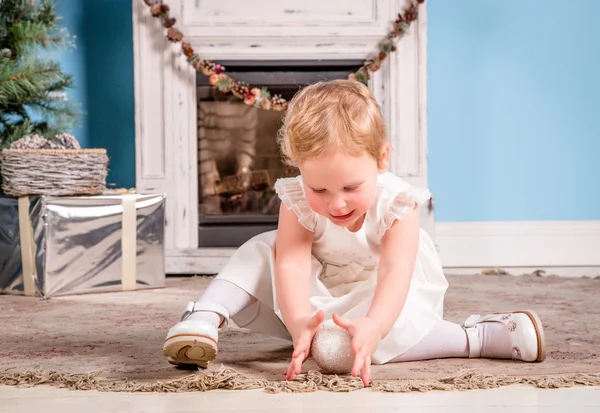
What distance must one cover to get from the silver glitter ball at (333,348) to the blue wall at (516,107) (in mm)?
1842

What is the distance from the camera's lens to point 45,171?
88.4 inches

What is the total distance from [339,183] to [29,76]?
1.60 m

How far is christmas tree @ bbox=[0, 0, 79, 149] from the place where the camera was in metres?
2.45

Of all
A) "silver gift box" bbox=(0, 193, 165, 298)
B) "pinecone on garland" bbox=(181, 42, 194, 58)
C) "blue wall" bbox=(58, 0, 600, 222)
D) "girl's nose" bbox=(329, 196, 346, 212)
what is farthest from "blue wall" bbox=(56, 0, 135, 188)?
"girl's nose" bbox=(329, 196, 346, 212)

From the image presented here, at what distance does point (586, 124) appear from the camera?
2.95m

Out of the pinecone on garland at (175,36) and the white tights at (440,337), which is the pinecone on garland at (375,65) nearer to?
the pinecone on garland at (175,36)

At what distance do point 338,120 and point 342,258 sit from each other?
0.29 meters

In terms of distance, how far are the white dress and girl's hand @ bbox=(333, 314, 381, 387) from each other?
15 cm

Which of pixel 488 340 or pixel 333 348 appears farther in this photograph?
pixel 488 340

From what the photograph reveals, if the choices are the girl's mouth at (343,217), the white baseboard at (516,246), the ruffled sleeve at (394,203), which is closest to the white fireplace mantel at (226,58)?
the white baseboard at (516,246)

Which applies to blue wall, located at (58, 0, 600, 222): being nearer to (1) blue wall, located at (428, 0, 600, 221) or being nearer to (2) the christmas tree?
(1) blue wall, located at (428, 0, 600, 221)

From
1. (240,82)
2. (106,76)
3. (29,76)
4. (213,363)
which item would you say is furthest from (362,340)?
(106,76)

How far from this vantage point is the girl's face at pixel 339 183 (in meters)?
1.15

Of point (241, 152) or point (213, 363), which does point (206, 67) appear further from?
point (213, 363)
